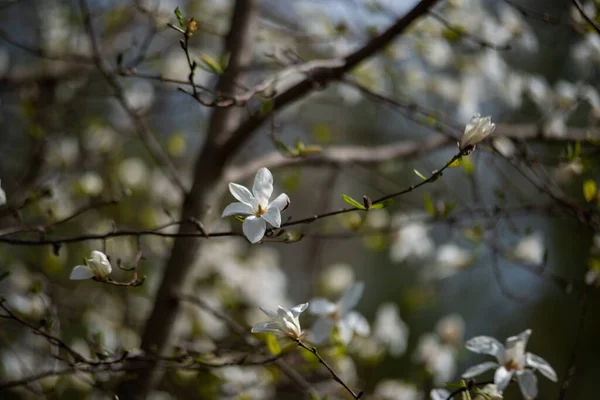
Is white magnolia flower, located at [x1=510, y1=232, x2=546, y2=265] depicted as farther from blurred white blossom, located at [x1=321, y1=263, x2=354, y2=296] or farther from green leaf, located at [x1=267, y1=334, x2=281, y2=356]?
green leaf, located at [x1=267, y1=334, x2=281, y2=356]

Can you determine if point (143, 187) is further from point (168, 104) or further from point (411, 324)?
point (411, 324)

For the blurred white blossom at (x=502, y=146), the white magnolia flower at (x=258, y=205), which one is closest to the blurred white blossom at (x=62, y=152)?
the white magnolia flower at (x=258, y=205)

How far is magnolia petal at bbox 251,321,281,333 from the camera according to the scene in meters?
0.72

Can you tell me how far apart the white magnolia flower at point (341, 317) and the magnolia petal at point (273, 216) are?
1.10ft

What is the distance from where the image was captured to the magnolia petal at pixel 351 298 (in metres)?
1.03

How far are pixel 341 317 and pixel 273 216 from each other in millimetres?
403

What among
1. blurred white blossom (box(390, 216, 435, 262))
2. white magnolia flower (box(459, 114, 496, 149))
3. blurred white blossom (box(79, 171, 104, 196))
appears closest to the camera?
white magnolia flower (box(459, 114, 496, 149))

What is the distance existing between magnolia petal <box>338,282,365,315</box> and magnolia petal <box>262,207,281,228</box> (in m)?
0.36

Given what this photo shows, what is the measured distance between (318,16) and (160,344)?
107 cm

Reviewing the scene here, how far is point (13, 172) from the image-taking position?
2.25 m

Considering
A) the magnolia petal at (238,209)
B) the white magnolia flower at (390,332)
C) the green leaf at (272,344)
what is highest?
the magnolia petal at (238,209)

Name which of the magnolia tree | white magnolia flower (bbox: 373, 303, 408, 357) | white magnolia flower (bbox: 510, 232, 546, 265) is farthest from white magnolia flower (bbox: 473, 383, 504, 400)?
white magnolia flower (bbox: 373, 303, 408, 357)

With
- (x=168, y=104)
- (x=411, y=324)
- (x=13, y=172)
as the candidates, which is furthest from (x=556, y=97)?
(x=411, y=324)

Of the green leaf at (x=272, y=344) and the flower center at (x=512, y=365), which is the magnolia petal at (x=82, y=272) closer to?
the green leaf at (x=272, y=344)
